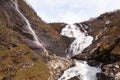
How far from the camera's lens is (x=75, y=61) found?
7775cm

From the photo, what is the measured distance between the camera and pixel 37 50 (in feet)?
267

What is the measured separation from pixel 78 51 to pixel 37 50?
15.9 meters

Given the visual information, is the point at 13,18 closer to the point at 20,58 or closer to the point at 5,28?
the point at 5,28

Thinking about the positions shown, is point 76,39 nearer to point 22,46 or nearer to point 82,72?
point 22,46

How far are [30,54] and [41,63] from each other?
300 cm

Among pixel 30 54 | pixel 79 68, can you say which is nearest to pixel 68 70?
pixel 79 68

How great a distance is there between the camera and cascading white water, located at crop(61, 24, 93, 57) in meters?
94.2

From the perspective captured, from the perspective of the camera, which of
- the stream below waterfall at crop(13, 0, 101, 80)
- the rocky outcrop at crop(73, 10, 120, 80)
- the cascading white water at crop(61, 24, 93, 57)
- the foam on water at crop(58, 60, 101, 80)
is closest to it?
the rocky outcrop at crop(73, 10, 120, 80)

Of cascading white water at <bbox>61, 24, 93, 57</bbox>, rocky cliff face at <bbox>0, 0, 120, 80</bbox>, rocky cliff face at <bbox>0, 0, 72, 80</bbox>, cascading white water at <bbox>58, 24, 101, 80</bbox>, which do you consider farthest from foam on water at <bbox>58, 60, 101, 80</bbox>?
cascading white water at <bbox>61, 24, 93, 57</bbox>

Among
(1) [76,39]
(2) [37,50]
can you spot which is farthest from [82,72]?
(1) [76,39]

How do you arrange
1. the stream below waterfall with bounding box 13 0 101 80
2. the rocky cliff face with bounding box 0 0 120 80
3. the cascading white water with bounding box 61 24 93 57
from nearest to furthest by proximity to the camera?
the rocky cliff face with bounding box 0 0 120 80 → the stream below waterfall with bounding box 13 0 101 80 → the cascading white water with bounding box 61 24 93 57

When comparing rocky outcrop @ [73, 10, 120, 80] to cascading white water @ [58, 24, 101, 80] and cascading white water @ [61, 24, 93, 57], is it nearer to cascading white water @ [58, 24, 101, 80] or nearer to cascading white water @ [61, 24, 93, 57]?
cascading white water @ [58, 24, 101, 80]

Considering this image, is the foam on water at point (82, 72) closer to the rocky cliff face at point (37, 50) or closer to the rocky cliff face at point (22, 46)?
the rocky cliff face at point (37, 50)

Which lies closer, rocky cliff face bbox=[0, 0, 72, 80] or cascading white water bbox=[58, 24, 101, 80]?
rocky cliff face bbox=[0, 0, 72, 80]
